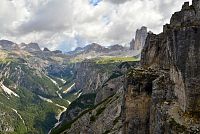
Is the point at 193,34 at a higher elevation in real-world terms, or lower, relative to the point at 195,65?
higher

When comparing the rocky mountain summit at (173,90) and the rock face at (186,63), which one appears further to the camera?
the rock face at (186,63)

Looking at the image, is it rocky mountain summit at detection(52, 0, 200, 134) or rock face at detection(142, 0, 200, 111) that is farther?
rock face at detection(142, 0, 200, 111)

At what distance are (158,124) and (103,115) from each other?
9642 centimetres

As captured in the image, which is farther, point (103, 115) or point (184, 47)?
point (103, 115)

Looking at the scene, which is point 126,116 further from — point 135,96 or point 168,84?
point 168,84

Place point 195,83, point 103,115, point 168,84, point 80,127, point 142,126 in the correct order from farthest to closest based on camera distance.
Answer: point 80,127
point 103,115
point 142,126
point 168,84
point 195,83

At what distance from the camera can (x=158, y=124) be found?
5344 cm

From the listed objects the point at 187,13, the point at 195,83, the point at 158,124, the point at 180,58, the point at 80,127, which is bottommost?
the point at 80,127

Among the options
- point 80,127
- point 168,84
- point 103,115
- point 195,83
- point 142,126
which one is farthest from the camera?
point 80,127

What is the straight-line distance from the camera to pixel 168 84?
59062 mm

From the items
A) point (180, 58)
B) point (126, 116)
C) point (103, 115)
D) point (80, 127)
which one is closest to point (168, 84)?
point (180, 58)

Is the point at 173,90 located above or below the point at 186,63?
below

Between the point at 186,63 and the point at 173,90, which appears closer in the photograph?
the point at 186,63

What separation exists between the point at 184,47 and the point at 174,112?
8.90 m
